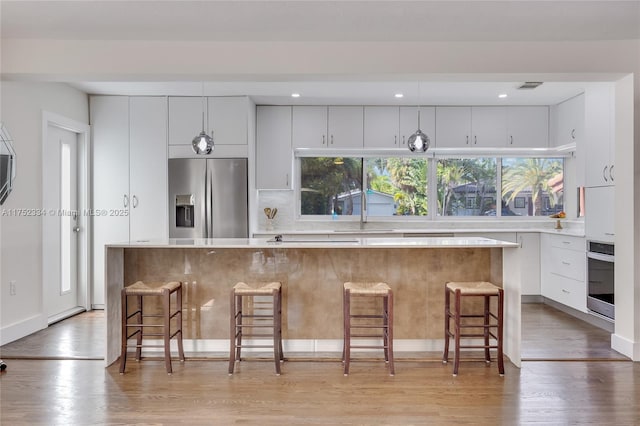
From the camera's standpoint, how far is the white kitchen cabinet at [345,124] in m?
5.95

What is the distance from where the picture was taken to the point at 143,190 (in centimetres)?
547

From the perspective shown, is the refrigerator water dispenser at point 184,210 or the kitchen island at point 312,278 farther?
the refrigerator water dispenser at point 184,210

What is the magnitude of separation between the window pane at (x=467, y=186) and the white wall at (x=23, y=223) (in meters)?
4.99

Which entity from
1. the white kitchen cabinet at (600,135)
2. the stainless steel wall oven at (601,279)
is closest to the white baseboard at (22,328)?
the stainless steel wall oven at (601,279)

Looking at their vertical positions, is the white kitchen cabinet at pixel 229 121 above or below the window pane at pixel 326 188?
above

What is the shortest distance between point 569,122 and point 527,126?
1.69ft

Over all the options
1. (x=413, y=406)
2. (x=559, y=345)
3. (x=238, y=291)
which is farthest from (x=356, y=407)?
(x=559, y=345)

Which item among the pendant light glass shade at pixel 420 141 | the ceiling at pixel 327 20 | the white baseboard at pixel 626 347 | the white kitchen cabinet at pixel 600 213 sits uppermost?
the ceiling at pixel 327 20

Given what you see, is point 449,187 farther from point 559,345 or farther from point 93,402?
point 93,402

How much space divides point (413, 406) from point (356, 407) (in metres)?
0.36

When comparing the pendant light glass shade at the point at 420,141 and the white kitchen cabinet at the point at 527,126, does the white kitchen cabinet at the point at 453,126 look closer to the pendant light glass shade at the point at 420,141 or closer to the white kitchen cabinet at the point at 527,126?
the white kitchen cabinet at the point at 527,126

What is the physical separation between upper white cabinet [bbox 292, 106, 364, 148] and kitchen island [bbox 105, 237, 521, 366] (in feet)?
8.41

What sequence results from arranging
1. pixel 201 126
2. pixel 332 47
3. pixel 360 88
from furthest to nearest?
pixel 201 126, pixel 360 88, pixel 332 47

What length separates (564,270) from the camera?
16.8 ft
